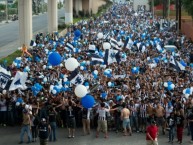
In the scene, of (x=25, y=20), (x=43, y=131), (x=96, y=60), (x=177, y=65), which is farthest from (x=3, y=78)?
(x=25, y=20)

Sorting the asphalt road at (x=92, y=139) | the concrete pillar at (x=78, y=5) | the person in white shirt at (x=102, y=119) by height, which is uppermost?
the concrete pillar at (x=78, y=5)

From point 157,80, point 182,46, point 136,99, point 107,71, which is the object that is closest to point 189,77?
point 157,80

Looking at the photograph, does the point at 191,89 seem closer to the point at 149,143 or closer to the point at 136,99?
the point at 136,99

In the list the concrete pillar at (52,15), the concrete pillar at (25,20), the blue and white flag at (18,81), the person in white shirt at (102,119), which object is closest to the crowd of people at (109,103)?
the person in white shirt at (102,119)

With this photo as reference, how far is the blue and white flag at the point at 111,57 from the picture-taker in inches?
942

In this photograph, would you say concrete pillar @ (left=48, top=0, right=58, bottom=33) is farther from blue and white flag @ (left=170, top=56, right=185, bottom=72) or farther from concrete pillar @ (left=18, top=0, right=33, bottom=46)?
blue and white flag @ (left=170, top=56, right=185, bottom=72)

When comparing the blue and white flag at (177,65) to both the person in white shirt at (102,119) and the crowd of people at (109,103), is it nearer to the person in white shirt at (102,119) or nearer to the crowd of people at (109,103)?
the crowd of people at (109,103)

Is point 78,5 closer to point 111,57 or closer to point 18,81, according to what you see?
point 111,57

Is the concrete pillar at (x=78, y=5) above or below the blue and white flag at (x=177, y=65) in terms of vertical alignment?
above

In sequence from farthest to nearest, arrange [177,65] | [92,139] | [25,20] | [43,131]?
1. [25,20]
2. [177,65]
3. [92,139]
4. [43,131]

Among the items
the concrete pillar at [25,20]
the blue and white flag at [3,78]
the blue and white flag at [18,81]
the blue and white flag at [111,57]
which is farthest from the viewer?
the concrete pillar at [25,20]

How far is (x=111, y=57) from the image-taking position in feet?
80.5

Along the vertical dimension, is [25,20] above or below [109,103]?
above

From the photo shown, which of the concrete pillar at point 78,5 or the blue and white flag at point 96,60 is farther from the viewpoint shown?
the concrete pillar at point 78,5
